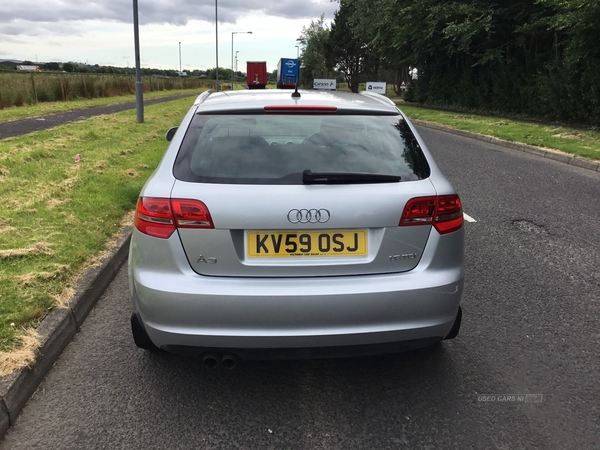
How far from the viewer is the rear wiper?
101 inches

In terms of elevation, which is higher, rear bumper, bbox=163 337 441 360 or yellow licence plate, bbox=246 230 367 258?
yellow licence plate, bbox=246 230 367 258

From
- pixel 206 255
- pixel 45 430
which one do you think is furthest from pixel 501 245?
pixel 45 430

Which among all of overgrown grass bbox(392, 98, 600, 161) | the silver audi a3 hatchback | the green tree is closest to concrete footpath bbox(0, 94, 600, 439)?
the silver audi a3 hatchback

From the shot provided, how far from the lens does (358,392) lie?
285 cm

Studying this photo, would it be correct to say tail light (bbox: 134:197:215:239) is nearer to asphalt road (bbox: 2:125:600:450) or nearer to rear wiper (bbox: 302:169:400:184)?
rear wiper (bbox: 302:169:400:184)

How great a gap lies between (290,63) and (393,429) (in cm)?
4227

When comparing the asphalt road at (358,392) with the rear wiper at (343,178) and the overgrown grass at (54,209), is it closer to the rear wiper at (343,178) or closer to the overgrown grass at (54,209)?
the overgrown grass at (54,209)

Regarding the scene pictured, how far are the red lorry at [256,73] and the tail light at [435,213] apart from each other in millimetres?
40722

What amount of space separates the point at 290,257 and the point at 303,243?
93mm

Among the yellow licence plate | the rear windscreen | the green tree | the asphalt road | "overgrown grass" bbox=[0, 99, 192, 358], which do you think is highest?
the green tree

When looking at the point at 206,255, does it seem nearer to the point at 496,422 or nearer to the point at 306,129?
the point at 306,129

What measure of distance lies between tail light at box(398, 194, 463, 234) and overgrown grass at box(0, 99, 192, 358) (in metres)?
2.34

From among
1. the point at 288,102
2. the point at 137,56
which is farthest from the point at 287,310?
the point at 137,56

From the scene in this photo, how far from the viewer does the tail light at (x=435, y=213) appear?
259 cm
